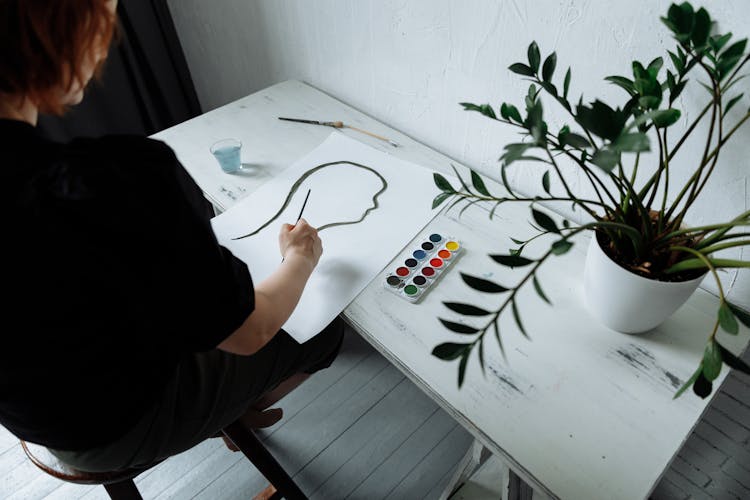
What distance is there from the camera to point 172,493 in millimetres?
1298

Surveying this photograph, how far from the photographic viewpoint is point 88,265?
51 cm

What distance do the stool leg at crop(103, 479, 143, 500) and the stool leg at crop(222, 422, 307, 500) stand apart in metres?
0.19

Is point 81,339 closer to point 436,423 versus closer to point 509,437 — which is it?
point 509,437

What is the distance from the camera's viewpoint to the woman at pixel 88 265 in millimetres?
491

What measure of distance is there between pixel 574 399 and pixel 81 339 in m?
0.62

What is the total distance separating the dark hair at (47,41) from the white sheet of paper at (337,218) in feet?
1.36

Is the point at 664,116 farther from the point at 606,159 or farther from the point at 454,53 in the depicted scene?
the point at 454,53

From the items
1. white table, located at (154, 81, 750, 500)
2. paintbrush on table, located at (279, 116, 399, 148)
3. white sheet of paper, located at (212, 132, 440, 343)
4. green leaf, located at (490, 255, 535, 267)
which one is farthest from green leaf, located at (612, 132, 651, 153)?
paintbrush on table, located at (279, 116, 399, 148)

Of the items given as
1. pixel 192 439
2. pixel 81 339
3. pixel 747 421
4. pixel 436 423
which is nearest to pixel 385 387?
pixel 436 423

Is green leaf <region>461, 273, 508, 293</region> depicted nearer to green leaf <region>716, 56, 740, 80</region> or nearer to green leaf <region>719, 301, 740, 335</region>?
green leaf <region>719, 301, 740, 335</region>

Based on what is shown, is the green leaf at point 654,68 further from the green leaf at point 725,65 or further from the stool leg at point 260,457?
the stool leg at point 260,457

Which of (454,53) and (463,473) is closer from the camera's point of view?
(454,53)

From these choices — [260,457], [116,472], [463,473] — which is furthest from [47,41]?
[463,473]

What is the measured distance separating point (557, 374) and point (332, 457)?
0.86 metres
